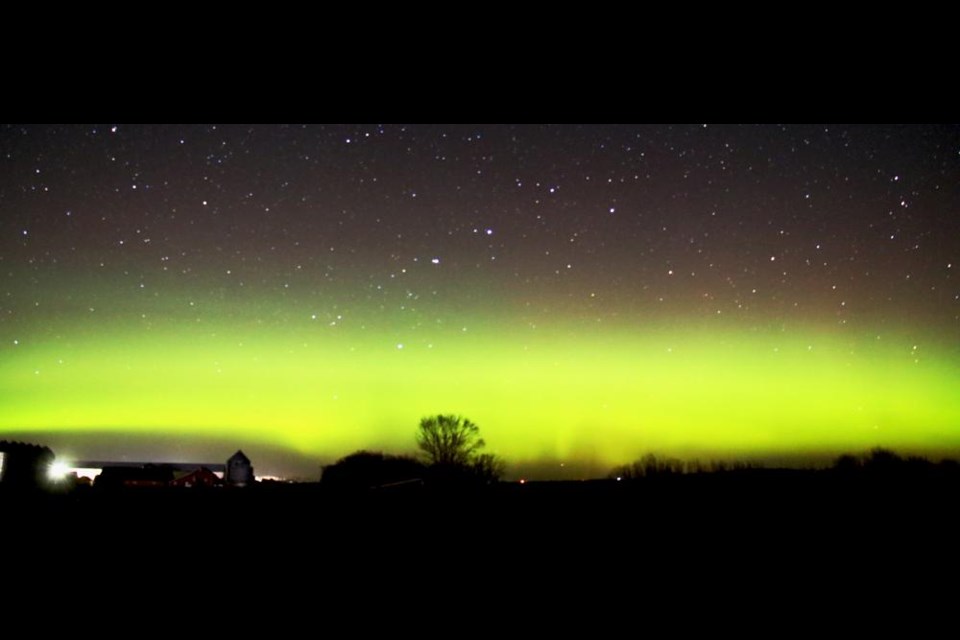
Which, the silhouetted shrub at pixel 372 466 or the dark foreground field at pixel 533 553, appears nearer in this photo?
the dark foreground field at pixel 533 553

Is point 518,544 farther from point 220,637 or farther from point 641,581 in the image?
point 220,637

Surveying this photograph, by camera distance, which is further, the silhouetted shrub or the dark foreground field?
the silhouetted shrub

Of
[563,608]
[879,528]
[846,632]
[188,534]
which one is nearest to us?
[846,632]

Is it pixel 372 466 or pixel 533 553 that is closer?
pixel 533 553

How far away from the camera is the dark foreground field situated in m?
2.18

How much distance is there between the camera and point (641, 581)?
7.54 feet

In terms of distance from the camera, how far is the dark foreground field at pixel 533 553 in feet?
7.14

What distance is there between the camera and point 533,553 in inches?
97.3

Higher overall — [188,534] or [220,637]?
[188,534]
